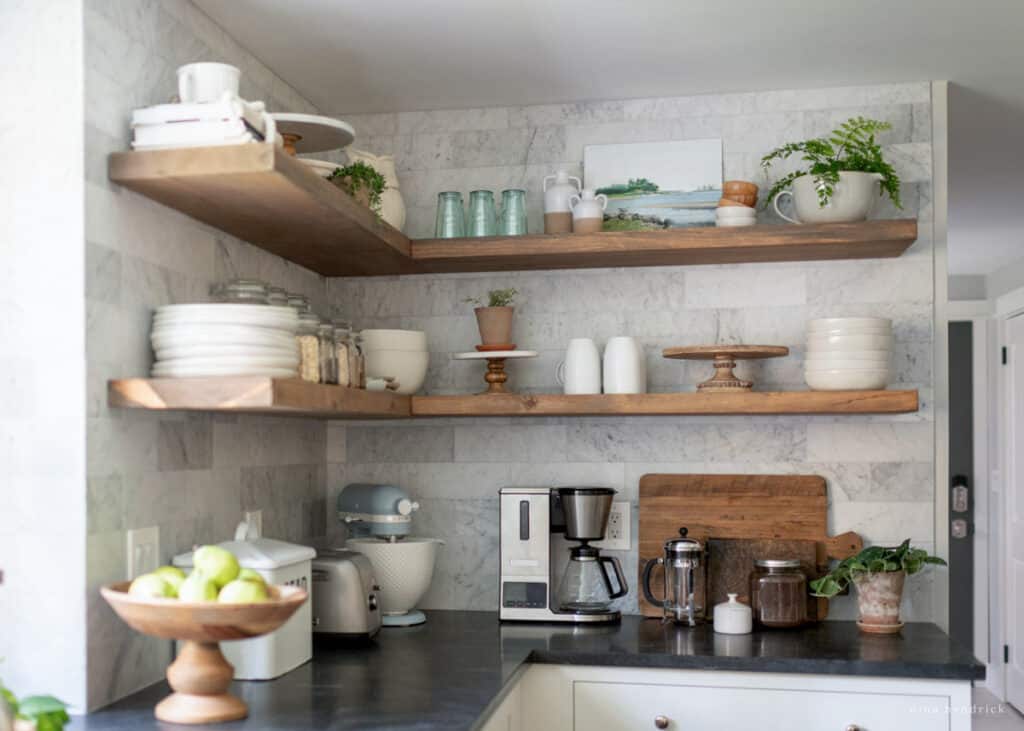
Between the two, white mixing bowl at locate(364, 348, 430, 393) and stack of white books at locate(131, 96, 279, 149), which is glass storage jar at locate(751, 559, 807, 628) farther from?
stack of white books at locate(131, 96, 279, 149)

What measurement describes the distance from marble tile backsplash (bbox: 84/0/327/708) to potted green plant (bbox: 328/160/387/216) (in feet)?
1.00

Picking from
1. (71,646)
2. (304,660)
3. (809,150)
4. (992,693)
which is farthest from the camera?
(992,693)

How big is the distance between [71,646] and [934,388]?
2.35 meters

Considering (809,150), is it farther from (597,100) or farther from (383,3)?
(383,3)

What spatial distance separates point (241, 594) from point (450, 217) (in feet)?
5.11

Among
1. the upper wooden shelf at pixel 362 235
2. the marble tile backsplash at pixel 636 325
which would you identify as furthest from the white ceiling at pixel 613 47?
the upper wooden shelf at pixel 362 235

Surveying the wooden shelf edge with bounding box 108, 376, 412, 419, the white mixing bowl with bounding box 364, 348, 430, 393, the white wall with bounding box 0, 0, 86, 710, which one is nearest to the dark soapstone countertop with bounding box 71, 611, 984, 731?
the white wall with bounding box 0, 0, 86, 710

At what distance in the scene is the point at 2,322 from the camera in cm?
217

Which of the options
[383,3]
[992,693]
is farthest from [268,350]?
[992,693]

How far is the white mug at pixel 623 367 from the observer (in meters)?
3.14

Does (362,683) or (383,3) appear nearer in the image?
(362,683)

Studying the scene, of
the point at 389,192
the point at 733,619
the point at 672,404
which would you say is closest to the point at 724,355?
the point at 672,404

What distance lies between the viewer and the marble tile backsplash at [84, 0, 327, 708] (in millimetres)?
2152

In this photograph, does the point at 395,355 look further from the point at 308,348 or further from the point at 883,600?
the point at 883,600
